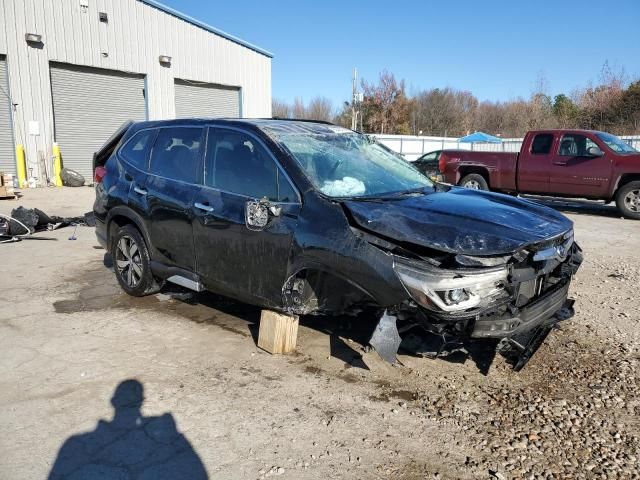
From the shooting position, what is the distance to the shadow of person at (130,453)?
9.16 feet

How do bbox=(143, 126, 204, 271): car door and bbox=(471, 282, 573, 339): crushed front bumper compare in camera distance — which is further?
bbox=(143, 126, 204, 271): car door

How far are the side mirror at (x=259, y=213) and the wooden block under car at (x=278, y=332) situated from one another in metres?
0.70

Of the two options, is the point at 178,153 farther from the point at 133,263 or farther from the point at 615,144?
the point at 615,144

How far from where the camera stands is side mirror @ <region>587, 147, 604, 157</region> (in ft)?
38.3

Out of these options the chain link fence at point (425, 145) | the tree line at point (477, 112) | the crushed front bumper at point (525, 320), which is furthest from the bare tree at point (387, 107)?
the crushed front bumper at point (525, 320)

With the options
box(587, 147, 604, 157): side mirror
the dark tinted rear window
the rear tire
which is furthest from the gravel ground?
the dark tinted rear window

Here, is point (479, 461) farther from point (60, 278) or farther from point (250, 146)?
point (60, 278)

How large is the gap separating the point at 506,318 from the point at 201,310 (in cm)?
314

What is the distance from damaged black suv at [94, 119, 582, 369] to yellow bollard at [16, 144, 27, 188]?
13016 millimetres

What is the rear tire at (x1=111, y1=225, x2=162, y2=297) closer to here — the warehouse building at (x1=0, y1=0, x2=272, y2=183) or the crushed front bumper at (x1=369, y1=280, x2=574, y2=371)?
the crushed front bumper at (x1=369, y1=280, x2=574, y2=371)

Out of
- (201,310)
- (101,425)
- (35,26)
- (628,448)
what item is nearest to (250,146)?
(201,310)

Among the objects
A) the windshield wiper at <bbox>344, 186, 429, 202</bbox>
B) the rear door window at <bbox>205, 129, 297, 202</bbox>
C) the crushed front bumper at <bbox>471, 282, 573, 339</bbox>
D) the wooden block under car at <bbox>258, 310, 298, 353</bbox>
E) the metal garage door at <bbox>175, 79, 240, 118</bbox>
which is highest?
the metal garage door at <bbox>175, 79, 240, 118</bbox>

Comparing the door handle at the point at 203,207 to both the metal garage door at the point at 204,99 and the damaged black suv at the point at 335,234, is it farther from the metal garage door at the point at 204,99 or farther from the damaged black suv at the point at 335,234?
the metal garage door at the point at 204,99

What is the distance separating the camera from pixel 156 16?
19875 millimetres
